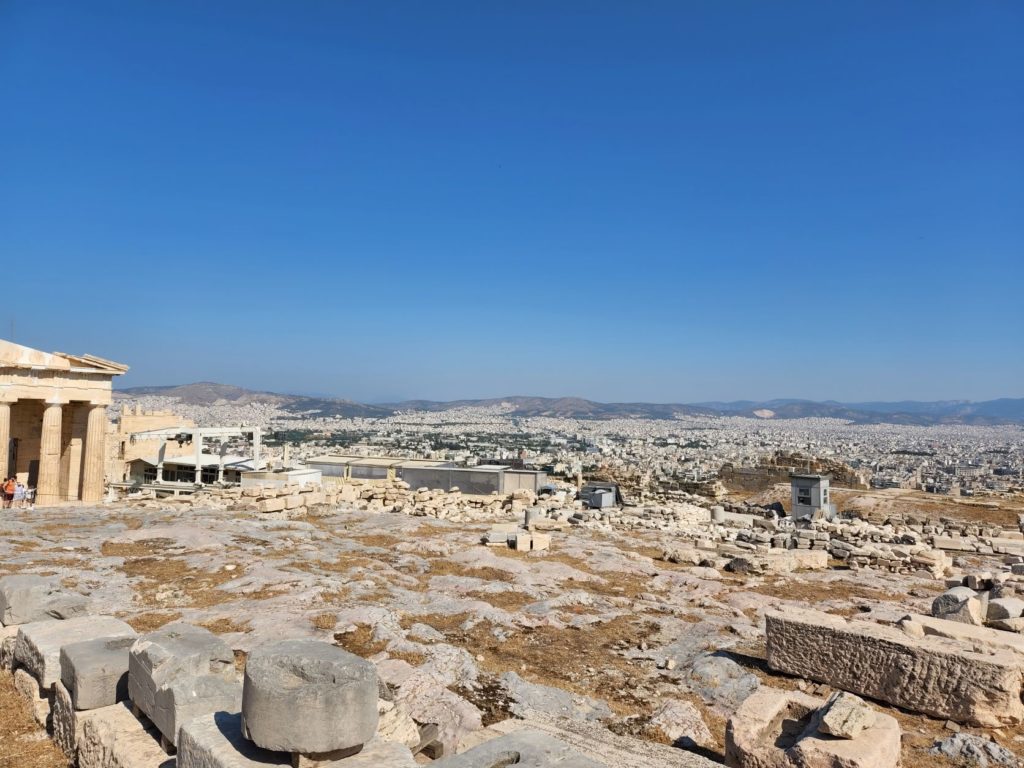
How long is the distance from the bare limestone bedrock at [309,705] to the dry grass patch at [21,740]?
245 centimetres

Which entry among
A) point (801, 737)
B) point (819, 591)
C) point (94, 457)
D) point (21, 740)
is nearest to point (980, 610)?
point (819, 591)

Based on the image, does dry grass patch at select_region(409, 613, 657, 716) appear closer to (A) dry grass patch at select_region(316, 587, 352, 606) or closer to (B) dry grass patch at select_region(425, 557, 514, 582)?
(A) dry grass patch at select_region(316, 587, 352, 606)

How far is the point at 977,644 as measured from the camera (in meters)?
6.53

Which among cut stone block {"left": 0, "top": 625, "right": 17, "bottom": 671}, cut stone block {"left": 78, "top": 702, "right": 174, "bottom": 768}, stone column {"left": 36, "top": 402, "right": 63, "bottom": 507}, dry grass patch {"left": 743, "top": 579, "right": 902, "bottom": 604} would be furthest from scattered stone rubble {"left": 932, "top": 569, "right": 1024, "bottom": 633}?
stone column {"left": 36, "top": 402, "right": 63, "bottom": 507}

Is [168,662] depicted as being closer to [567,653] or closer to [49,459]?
[567,653]

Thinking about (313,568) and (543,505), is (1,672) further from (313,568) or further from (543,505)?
(543,505)

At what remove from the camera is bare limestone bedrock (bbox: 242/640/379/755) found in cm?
365

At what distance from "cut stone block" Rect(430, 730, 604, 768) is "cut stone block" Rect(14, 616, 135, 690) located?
3.74m

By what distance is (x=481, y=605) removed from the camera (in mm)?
9992

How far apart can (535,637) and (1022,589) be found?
863 cm

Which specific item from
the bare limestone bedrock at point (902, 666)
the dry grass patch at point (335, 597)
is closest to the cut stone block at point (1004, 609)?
the bare limestone bedrock at point (902, 666)

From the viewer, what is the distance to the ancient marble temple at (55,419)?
1950cm

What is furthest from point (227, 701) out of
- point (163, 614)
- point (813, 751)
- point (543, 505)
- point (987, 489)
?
point (987, 489)

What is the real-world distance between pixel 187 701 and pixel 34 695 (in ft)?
8.35
